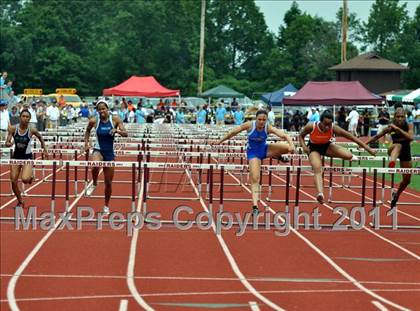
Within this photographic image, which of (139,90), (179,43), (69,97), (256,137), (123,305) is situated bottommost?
(123,305)

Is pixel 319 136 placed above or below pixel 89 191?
above

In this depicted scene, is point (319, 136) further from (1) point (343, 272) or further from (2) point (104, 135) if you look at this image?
(1) point (343, 272)

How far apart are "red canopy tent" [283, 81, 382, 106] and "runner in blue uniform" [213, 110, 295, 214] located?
29064mm

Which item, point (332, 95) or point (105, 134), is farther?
point (332, 95)

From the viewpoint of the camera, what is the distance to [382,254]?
12.3m

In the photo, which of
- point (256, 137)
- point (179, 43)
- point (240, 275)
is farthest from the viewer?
point (179, 43)

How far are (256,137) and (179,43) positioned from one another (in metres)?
64.9

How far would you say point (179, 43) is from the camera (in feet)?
258

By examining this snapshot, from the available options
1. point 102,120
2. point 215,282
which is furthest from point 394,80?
point 215,282

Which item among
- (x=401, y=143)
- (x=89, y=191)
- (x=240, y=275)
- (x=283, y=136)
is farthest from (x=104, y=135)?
(x=240, y=275)

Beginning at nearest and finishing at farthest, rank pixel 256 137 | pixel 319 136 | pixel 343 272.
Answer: pixel 343 272 < pixel 256 137 < pixel 319 136

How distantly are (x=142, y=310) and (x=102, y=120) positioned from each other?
21.4 ft

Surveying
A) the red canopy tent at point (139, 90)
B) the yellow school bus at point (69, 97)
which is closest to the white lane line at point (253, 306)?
the red canopy tent at point (139, 90)

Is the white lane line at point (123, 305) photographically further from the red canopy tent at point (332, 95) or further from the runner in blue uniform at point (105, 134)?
the red canopy tent at point (332, 95)
